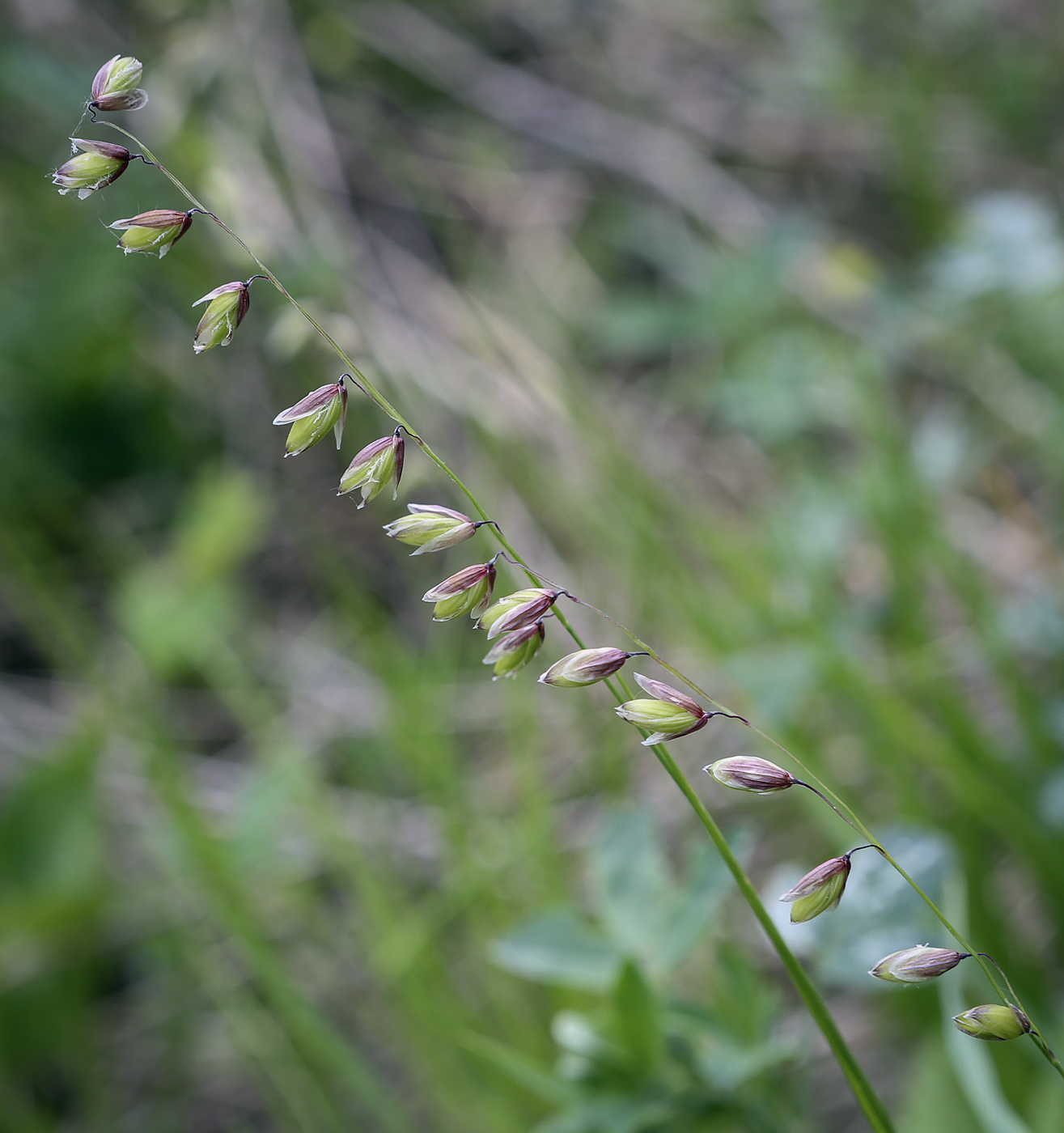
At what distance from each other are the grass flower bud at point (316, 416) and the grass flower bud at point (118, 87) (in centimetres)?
22

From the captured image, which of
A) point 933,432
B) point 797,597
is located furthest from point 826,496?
point 933,432

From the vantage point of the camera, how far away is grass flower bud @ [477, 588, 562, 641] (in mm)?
561

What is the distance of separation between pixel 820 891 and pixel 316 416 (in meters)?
0.42

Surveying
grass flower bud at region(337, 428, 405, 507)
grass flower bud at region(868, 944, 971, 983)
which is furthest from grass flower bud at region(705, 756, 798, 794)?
grass flower bud at region(337, 428, 405, 507)

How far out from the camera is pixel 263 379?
262 cm

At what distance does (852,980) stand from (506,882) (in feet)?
1.70

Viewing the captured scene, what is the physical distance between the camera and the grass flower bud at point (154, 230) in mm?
600

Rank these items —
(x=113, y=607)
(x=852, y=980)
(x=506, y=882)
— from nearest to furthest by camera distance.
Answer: (x=852, y=980), (x=506, y=882), (x=113, y=607)

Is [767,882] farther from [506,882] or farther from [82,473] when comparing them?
[82,473]

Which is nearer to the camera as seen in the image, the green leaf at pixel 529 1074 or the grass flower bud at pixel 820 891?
the grass flower bud at pixel 820 891

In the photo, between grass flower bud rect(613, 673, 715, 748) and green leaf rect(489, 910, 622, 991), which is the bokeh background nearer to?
green leaf rect(489, 910, 622, 991)

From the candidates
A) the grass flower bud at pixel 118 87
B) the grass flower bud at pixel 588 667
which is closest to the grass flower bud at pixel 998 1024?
the grass flower bud at pixel 588 667

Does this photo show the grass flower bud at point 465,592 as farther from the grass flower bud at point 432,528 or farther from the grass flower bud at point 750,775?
the grass flower bud at point 750,775

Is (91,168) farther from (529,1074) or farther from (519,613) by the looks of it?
(529,1074)
